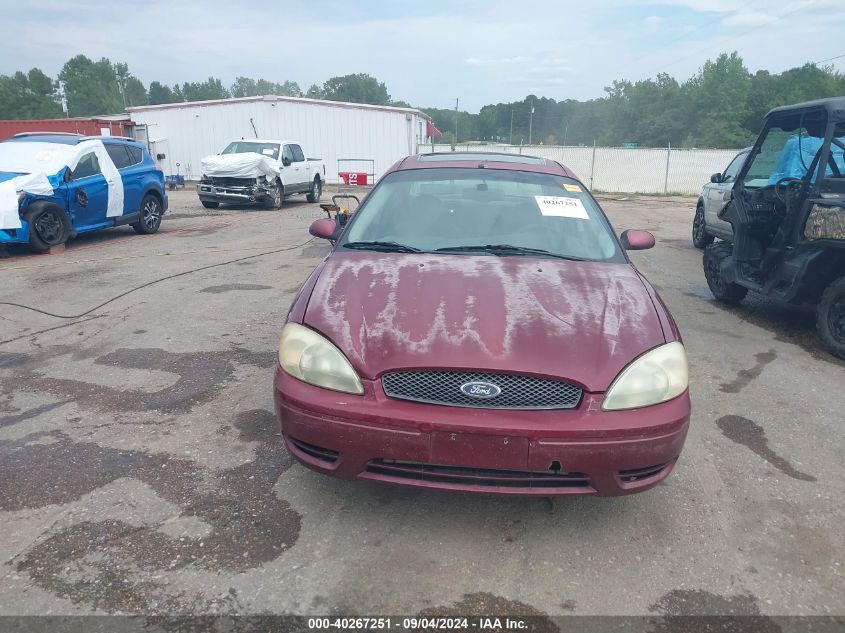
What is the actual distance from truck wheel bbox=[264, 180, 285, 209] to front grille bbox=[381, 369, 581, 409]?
1516 centimetres

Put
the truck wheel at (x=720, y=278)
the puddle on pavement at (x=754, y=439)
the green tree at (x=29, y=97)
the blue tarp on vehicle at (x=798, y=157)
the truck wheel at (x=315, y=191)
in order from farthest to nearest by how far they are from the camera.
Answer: the green tree at (x=29, y=97)
the truck wheel at (x=315, y=191)
the truck wheel at (x=720, y=278)
the blue tarp on vehicle at (x=798, y=157)
the puddle on pavement at (x=754, y=439)

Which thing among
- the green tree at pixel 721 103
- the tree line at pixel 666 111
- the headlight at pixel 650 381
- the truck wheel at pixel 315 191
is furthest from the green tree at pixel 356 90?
the headlight at pixel 650 381

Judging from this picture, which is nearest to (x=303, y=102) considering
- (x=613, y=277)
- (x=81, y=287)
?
(x=81, y=287)

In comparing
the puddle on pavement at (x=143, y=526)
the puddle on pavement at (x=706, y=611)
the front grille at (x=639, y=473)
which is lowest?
the puddle on pavement at (x=706, y=611)

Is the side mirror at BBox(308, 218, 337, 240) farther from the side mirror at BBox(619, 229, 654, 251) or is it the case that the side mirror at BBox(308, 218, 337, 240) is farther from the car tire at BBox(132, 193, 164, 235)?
the car tire at BBox(132, 193, 164, 235)

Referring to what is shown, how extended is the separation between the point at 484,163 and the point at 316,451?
2.55m

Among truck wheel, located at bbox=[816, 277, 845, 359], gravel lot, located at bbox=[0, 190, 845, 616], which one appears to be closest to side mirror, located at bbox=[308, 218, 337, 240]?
gravel lot, located at bbox=[0, 190, 845, 616]

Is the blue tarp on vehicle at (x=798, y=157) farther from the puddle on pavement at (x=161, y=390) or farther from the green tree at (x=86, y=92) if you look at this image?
the green tree at (x=86, y=92)

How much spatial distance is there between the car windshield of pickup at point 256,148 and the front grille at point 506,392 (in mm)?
15834

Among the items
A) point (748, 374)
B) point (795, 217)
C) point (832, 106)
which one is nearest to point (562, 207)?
point (748, 374)

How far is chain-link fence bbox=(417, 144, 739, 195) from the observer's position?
2672cm

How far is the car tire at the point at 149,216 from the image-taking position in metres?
11.9

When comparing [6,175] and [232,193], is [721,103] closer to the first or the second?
[232,193]

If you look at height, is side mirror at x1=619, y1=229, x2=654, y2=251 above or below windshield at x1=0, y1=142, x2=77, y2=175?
below
